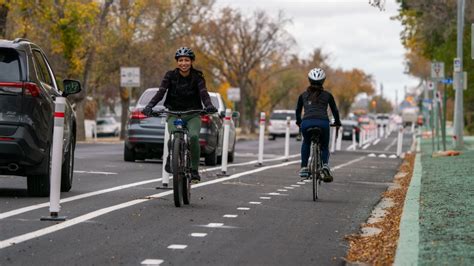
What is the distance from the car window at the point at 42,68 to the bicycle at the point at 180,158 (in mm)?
1538

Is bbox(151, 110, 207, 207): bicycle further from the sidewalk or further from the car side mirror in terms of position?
the sidewalk

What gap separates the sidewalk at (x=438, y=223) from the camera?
307 inches

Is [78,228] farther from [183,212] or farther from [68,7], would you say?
[68,7]

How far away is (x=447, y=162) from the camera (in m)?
24.3

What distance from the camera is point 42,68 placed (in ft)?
43.6

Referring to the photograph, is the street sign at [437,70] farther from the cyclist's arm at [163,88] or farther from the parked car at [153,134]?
the cyclist's arm at [163,88]

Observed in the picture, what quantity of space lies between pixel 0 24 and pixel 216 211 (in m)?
22.7

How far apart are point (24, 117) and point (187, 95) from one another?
6.15 ft

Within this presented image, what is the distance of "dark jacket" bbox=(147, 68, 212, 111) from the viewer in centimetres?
1272

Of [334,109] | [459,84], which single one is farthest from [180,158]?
[459,84]


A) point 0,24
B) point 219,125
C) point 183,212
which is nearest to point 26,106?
point 183,212

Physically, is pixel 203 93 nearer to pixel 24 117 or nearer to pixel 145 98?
pixel 24 117

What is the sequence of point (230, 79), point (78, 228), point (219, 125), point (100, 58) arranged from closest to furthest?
point (78, 228)
point (219, 125)
point (100, 58)
point (230, 79)

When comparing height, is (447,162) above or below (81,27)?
below
